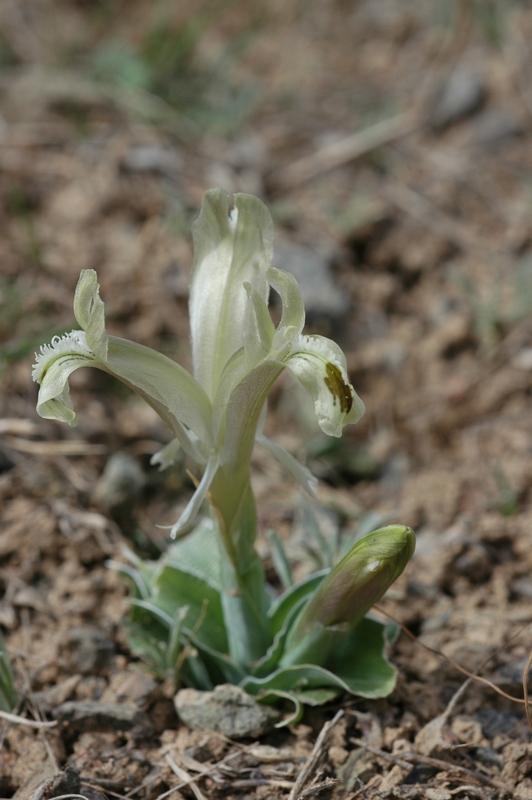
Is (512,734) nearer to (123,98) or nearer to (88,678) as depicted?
(88,678)

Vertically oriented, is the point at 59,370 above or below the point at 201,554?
above

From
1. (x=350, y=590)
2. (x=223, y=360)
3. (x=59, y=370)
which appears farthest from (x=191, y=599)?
(x=59, y=370)

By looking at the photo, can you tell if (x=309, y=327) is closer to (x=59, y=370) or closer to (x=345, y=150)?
(x=345, y=150)

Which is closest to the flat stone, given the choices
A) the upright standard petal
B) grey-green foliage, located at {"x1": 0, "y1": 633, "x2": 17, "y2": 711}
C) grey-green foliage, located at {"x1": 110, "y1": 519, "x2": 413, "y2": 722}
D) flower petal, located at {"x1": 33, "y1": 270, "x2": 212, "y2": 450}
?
grey-green foliage, located at {"x1": 110, "y1": 519, "x2": 413, "y2": 722}

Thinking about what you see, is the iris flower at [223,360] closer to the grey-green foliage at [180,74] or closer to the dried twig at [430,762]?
the dried twig at [430,762]

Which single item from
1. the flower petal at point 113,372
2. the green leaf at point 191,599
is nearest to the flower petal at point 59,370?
the flower petal at point 113,372
